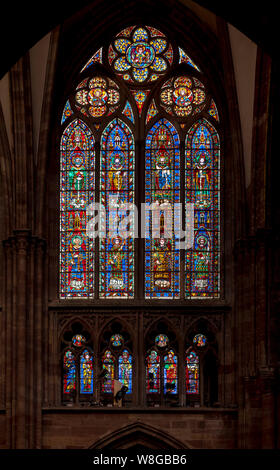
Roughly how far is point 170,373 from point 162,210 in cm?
363

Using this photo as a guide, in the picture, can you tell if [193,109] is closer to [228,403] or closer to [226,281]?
[226,281]

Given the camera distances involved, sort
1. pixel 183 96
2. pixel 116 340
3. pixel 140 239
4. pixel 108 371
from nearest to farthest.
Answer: pixel 108 371, pixel 116 340, pixel 140 239, pixel 183 96

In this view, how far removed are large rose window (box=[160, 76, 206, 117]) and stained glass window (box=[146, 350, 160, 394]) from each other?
18.0ft

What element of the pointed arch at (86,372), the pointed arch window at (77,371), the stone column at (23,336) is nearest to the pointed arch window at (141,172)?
the stone column at (23,336)

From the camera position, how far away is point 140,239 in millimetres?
29219

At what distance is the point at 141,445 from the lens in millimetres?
27719

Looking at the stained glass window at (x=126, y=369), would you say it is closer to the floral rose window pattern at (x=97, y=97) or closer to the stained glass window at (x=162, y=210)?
the stained glass window at (x=162, y=210)

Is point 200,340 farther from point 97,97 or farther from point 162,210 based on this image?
point 97,97

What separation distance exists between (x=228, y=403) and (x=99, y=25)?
29.2ft

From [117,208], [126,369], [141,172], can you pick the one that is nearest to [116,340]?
[126,369]

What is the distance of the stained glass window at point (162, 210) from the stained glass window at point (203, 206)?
11.3 inches
